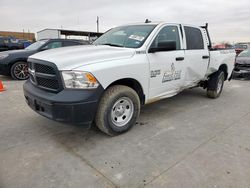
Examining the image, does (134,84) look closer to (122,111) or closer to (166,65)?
(122,111)

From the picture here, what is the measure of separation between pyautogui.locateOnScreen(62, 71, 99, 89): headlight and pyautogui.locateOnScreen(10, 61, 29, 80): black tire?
19.2 feet

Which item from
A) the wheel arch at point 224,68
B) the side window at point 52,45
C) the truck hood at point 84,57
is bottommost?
the wheel arch at point 224,68

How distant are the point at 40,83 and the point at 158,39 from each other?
7.01 feet

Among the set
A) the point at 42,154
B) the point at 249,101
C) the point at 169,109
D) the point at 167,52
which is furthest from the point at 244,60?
the point at 42,154

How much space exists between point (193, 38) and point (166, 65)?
1.41 meters

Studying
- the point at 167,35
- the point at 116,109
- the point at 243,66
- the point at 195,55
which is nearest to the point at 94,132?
the point at 116,109

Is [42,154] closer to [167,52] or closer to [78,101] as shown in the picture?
[78,101]

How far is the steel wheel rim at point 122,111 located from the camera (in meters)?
3.16

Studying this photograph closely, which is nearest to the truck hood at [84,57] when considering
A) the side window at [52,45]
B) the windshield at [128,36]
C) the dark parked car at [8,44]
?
the windshield at [128,36]

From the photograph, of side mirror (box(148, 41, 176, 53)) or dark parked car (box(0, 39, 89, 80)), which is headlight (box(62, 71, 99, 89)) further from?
dark parked car (box(0, 39, 89, 80))

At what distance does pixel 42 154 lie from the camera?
107 inches

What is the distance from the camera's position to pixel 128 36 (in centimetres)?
372

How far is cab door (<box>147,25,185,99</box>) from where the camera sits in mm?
3457

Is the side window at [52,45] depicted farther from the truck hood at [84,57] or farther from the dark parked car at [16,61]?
the truck hood at [84,57]
